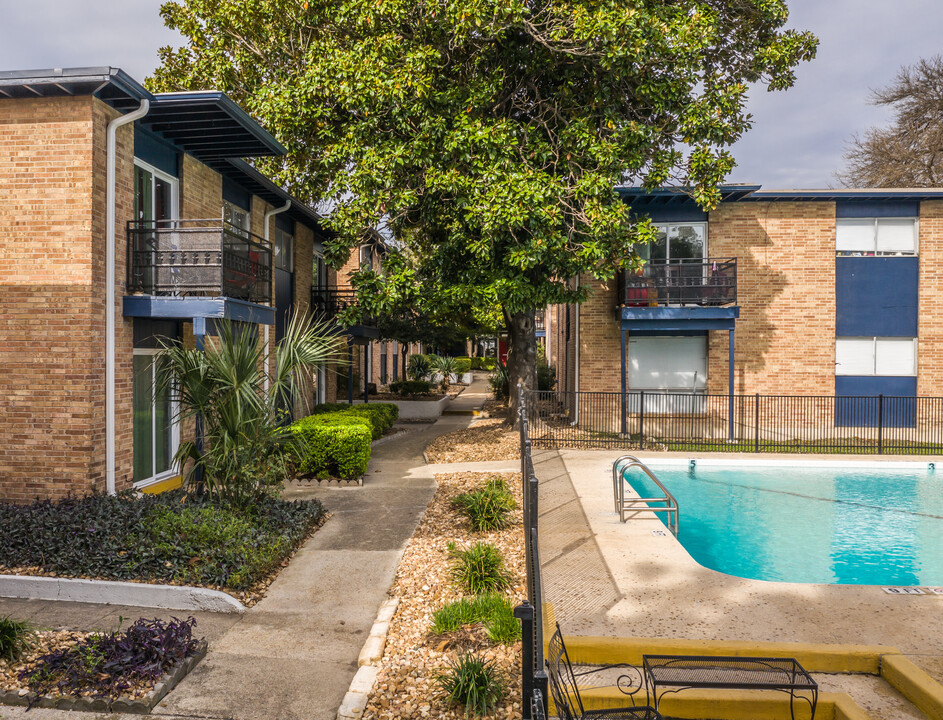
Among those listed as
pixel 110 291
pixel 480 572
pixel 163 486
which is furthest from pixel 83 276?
pixel 480 572

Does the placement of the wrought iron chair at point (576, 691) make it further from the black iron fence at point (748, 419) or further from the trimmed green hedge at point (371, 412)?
the black iron fence at point (748, 419)

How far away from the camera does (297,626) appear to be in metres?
6.19

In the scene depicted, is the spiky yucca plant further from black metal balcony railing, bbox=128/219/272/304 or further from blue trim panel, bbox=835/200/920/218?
blue trim panel, bbox=835/200/920/218

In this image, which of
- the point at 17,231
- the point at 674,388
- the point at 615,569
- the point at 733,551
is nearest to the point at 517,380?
the point at 674,388

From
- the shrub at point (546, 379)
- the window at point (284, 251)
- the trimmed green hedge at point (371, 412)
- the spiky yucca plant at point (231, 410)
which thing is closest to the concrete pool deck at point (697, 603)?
the spiky yucca plant at point (231, 410)

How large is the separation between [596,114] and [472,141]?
3255 millimetres

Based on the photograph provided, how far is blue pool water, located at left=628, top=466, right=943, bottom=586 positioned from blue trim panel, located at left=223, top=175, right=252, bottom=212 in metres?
10.9

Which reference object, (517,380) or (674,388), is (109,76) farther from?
(674,388)

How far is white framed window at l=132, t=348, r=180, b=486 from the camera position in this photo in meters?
9.95

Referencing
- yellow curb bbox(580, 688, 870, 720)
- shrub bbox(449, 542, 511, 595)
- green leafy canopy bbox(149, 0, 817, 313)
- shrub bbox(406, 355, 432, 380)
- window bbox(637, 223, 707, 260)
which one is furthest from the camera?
shrub bbox(406, 355, 432, 380)

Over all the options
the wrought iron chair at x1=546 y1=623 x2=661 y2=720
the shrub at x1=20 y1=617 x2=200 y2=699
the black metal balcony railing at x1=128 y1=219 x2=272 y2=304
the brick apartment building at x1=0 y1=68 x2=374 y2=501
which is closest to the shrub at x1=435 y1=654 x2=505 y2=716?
the wrought iron chair at x1=546 y1=623 x2=661 y2=720

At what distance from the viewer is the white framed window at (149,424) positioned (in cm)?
995

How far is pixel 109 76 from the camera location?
8.21 meters

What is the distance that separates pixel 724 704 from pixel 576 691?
1.68m
